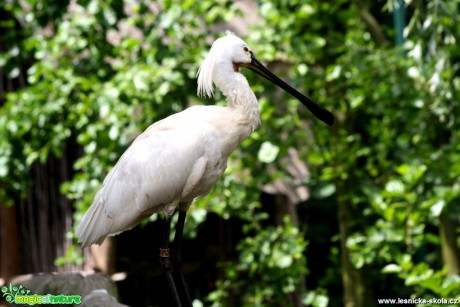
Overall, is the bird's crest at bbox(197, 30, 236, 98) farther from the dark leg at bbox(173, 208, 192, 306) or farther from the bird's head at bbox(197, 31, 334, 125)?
the dark leg at bbox(173, 208, 192, 306)

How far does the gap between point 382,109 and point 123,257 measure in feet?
9.52

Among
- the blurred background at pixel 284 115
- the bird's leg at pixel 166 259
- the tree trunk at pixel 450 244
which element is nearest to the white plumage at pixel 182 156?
the bird's leg at pixel 166 259

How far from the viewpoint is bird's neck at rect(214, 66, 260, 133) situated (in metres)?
4.01

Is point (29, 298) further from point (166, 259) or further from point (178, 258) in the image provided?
point (178, 258)

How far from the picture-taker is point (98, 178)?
563 centimetres

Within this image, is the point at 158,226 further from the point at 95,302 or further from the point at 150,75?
the point at 95,302

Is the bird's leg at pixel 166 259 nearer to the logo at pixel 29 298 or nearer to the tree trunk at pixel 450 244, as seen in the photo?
the logo at pixel 29 298

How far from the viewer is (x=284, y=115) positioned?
5.76 m

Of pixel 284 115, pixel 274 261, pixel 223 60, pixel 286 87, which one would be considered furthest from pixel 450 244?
pixel 223 60

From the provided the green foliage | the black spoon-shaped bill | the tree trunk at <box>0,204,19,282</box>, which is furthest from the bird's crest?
the tree trunk at <box>0,204,19,282</box>

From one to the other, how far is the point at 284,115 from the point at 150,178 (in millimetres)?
1949

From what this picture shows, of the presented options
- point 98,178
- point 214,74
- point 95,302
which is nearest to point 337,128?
point 98,178

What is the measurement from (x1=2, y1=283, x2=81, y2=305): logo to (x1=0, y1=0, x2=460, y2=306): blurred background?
5.30 feet

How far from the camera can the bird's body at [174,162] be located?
3908 mm
